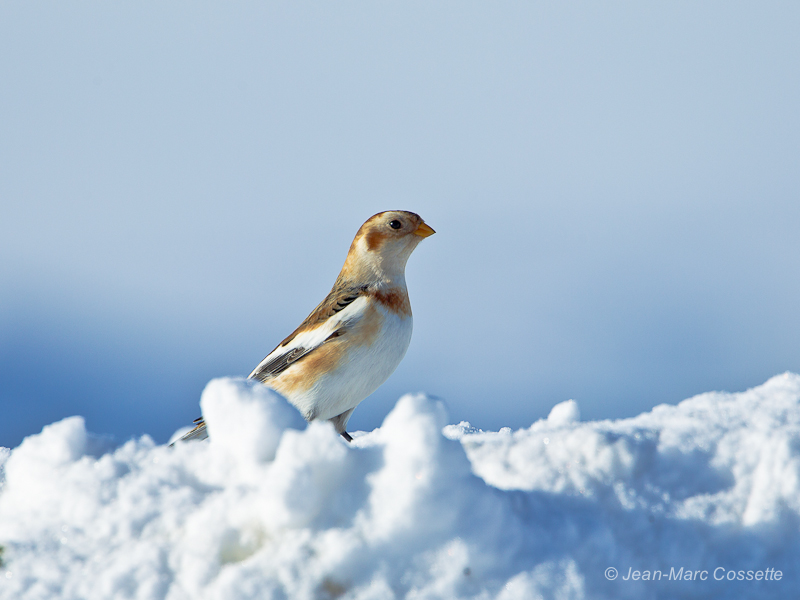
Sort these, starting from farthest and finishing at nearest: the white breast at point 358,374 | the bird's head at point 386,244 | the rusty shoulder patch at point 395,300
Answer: the bird's head at point 386,244 < the rusty shoulder patch at point 395,300 < the white breast at point 358,374

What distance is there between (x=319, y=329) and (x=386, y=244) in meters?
1.12

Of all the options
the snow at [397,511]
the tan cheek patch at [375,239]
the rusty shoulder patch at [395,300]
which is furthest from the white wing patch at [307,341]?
the snow at [397,511]

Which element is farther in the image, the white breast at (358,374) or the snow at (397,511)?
the white breast at (358,374)

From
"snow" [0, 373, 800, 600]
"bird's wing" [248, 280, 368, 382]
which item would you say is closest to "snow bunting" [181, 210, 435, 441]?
"bird's wing" [248, 280, 368, 382]

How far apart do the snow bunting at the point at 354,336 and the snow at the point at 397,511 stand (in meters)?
2.61

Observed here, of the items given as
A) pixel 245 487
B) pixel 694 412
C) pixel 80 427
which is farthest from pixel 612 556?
pixel 80 427

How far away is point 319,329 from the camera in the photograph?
20.1ft

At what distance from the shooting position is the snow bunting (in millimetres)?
→ 5812

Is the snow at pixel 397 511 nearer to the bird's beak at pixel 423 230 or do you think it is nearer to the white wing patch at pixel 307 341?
the white wing patch at pixel 307 341

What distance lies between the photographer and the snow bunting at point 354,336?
581 cm

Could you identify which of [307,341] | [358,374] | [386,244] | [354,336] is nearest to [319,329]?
[307,341]

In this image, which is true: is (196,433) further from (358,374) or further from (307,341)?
(358,374)

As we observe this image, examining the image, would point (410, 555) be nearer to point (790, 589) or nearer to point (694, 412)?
point (790, 589)

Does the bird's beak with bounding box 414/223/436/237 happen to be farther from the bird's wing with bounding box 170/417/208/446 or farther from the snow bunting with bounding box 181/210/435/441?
the bird's wing with bounding box 170/417/208/446
